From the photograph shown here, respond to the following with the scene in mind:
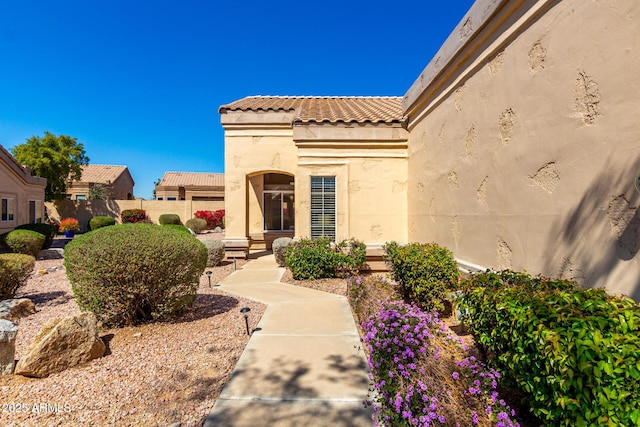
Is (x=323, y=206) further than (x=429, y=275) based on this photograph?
Yes

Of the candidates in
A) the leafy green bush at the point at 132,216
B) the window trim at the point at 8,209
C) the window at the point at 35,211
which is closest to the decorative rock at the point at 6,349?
the window trim at the point at 8,209

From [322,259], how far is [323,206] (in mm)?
1612

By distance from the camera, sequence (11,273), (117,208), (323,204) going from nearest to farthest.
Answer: (11,273)
(323,204)
(117,208)

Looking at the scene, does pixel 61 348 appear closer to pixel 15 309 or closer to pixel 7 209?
pixel 15 309

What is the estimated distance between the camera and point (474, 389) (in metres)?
2.44

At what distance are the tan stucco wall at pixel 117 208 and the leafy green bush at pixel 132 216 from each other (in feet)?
2.78

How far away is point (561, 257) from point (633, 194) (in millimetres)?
973

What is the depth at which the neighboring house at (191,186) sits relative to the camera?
36.0 m

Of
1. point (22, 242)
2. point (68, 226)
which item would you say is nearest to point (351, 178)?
point (22, 242)

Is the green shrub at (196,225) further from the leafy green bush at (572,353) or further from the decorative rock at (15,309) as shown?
the leafy green bush at (572,353)

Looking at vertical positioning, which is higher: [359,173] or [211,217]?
[359,173]

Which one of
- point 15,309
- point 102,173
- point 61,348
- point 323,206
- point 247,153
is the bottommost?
point 15,309

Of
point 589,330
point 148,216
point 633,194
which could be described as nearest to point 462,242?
point 633,194

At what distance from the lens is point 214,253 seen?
31.8 feet
